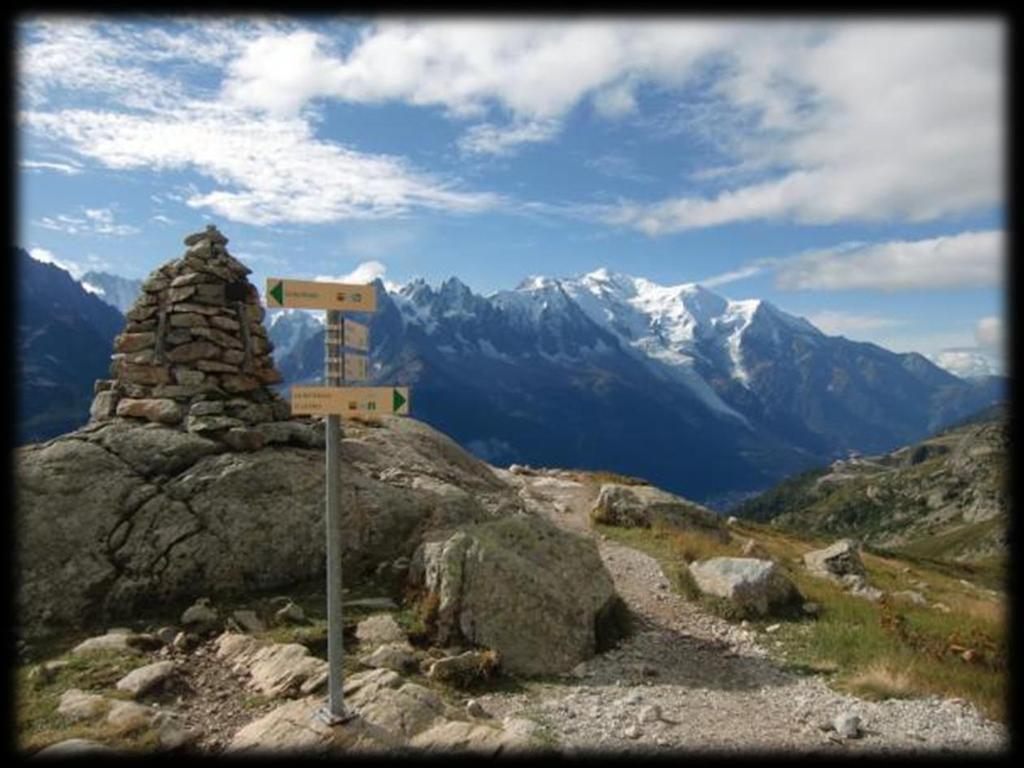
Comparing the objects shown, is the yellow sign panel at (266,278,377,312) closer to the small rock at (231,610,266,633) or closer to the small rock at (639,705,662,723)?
the small rock at (231,610,266,633)

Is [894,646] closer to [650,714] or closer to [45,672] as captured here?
[650,714]

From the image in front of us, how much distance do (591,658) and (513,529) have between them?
11.0ft

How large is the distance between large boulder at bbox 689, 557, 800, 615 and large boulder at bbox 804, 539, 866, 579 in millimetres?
8756

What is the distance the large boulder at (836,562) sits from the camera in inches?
1066

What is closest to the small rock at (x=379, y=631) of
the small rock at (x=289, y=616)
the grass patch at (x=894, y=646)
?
the small rock at (x=289, y=616)

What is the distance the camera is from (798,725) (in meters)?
11.9

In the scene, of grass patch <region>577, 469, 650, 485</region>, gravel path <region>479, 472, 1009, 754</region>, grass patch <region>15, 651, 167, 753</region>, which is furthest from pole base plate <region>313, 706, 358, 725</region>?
grass patch <region>577, 469, 650, 485</region>

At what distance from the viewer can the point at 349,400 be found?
10867mm

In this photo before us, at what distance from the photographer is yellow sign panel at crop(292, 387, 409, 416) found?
34.8 feet

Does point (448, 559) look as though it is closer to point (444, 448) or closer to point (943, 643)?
point (943, 643)

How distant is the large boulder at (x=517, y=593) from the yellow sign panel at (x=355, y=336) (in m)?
5.95

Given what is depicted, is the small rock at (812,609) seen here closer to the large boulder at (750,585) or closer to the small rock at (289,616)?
the large boulder at (750,585)

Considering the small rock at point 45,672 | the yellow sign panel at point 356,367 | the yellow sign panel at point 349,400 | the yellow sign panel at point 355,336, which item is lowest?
the small rock at point 45,672

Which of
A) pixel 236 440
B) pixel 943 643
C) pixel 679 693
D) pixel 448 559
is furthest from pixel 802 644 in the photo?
Result: pixel 236 440
